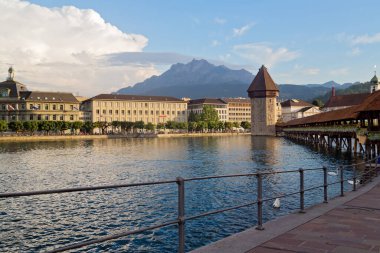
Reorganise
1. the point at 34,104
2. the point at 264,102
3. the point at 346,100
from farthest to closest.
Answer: the point at 346,100
the point at 264,102
the point at 34,104

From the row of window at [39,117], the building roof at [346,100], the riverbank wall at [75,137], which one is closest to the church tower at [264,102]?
the riverbank wall at [75,137]

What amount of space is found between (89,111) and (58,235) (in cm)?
15346

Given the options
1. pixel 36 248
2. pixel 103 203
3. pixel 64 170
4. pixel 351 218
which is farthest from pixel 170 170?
pixel 351 218

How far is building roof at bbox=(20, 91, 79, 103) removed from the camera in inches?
5418

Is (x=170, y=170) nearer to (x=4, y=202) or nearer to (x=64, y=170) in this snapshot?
(x=64, y=170)

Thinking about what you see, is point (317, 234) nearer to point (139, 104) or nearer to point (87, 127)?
point (87, 127)

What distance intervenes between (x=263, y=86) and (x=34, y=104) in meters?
81.6

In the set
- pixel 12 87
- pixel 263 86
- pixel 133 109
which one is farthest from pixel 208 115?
pixel 12 87

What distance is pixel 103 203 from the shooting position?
70.2ft

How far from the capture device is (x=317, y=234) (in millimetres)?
7410

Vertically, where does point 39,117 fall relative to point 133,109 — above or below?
below

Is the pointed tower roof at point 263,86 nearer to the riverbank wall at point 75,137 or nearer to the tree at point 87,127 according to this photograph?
the riverbank wall at point 75,137

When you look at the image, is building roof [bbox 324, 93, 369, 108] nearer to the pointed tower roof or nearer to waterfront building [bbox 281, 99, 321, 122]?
waterfront building [bbox 281, 99, 321, 122]

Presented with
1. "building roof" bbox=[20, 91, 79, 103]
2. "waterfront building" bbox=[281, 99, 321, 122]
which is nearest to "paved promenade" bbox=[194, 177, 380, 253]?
"building roof" bbox=[20, 91, 79, 103]
